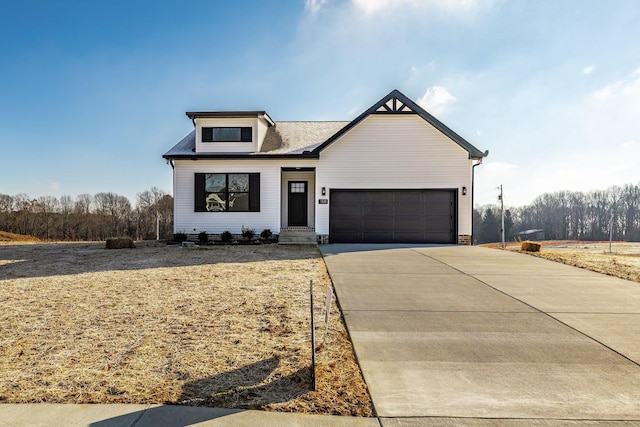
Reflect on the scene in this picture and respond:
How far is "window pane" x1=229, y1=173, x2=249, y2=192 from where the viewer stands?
14508mm

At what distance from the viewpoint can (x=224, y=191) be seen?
14539 millimetres

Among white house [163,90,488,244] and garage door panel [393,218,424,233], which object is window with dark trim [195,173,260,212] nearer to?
white house [163,90,488,244]

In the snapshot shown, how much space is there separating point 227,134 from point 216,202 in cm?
306

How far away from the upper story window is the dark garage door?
4581 mm

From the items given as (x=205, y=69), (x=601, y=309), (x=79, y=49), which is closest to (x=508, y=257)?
(x=601, y=309)

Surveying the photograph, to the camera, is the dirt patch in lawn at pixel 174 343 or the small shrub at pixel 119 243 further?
the small shrub at pixel 119 243

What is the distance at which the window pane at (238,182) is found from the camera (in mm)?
14508

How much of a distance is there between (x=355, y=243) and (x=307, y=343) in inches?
425

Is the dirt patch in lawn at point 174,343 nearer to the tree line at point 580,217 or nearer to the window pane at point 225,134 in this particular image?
the window pane at point 225,134

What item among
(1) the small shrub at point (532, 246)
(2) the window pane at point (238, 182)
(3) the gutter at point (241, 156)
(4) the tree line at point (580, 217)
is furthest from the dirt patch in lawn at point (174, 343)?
(4) the tree line at point (580, 217)

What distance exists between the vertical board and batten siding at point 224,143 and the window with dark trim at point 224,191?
1.08 meters

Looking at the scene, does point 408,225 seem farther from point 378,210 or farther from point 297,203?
point 297,203

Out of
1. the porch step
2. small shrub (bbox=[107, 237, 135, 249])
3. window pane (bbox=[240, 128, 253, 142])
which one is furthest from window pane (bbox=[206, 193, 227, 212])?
small shrub (bbox=[107, 237, 135, 249])

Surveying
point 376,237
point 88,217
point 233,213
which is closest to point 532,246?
point 376,237
